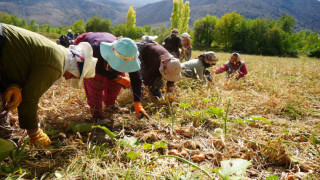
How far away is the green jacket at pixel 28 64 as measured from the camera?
→ 1.28 m

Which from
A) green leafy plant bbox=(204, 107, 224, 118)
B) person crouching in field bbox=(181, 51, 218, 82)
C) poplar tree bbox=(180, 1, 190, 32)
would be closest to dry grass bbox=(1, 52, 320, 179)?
green leafy plant bbox=(204, 107, 224, 118)

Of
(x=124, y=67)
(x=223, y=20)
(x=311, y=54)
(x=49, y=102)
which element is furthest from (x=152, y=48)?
(x=223, y=20)

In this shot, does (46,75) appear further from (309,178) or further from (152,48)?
(309,178)

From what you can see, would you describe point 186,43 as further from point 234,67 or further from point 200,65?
point 200,65

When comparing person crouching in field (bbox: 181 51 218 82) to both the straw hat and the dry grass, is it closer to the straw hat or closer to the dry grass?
the dry grass

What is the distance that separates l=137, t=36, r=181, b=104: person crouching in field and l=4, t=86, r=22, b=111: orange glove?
1.73 m

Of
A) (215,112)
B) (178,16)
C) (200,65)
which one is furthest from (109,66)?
(178,16)

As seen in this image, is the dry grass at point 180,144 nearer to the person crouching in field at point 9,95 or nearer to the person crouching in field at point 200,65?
the person crouching in field at point 9,95

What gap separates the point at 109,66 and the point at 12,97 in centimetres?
96

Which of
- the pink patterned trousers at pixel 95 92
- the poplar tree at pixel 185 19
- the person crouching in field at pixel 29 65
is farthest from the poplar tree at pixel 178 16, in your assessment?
the person crouching in field at pixel 29 65

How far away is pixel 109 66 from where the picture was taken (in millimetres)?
2096

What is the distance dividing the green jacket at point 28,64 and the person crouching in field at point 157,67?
1.48m

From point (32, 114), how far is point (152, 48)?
1.89 metres

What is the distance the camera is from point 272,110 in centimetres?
261
